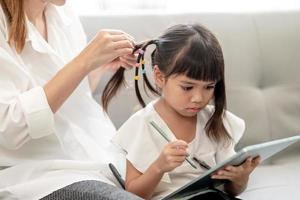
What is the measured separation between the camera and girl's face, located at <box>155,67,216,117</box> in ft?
4.00

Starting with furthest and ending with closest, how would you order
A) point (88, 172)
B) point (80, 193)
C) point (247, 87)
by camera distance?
point (247, 87), point (88, 172), point (80, 193)

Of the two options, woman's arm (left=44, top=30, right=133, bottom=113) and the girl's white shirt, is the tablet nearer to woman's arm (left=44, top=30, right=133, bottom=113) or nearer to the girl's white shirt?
the girl's white shirt

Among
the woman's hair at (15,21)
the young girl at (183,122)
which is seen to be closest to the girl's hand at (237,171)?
the young girl at (183,122)

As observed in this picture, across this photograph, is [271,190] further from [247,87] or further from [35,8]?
[35,8]

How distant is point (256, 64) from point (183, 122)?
0.50m

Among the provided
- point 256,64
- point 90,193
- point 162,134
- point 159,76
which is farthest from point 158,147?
point 256,64

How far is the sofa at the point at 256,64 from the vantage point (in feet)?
5.50

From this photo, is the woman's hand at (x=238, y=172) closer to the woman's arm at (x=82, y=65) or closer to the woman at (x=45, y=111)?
the woman at (x=45, y=111)

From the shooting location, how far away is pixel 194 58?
1217 millimetres

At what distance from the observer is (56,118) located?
1281 millimetres

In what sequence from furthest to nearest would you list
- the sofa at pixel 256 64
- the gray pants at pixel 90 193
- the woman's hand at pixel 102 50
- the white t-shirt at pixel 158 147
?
the sofa at pixel 256 64 < the white t-shirt at pixel 158 147 < the woman's hand at pixel 102 50 < the gray pants at pixel 90 193

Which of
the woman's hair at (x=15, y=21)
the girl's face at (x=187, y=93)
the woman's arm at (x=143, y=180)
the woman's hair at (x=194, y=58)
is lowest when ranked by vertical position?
the woman's arm at (x=143, y=180)

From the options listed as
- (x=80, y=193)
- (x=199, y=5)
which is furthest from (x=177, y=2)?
(x=80, y=193)

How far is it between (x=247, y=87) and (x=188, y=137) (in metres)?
0.46
